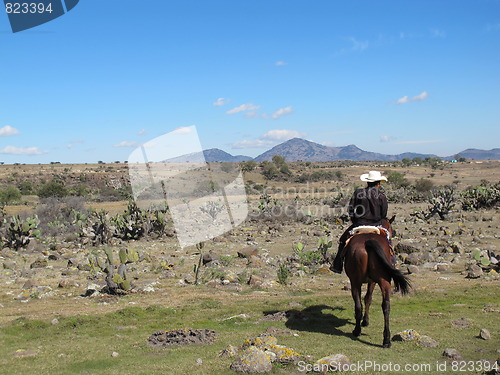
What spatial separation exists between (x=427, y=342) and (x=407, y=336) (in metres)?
0.32

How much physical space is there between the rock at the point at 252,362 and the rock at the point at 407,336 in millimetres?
2325

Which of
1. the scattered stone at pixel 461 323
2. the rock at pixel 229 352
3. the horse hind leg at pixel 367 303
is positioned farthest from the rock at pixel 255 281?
the rock at pixel 229 352

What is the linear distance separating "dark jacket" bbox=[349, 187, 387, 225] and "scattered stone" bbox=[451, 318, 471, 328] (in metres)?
2.19

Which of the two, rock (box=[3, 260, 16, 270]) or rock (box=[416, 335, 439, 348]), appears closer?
rock (box=[416, 335, 439, 348])

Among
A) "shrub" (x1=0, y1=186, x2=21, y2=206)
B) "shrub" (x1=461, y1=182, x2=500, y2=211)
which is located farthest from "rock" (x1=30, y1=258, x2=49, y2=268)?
"shrub" (x1=0, y1=186, x2=21, y2=206)

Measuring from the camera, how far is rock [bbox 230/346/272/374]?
19.1 ft

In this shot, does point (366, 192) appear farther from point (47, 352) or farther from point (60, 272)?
point (60, 272)

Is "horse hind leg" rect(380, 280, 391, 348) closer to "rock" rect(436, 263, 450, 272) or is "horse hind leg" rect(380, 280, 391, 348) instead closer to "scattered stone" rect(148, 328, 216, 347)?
"scattered stone" rect(148, 328, 216, 347)

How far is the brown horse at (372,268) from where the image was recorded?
22.7 feet

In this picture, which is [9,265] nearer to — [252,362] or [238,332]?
[238,332]

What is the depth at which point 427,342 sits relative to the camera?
22.2 feet

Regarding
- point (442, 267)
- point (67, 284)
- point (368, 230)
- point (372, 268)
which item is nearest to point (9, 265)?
point (67, 284)

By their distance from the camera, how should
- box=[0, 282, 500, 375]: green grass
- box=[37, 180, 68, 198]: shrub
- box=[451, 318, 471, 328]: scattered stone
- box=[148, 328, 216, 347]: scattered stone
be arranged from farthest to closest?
1. box=[37, 180, 68, 198]: shrub
2. box=[451, 318, 471, 328]: scattered stone
3. box=[148, 328, 216, 347]: scattered stone
4. box=[0, 282, 500, 375]: green grass

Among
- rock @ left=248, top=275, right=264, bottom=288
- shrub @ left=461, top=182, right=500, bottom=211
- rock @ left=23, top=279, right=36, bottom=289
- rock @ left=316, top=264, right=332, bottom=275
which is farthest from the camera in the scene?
shrub @ left=461, top=182, right=500, bottom=211
